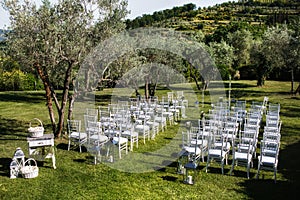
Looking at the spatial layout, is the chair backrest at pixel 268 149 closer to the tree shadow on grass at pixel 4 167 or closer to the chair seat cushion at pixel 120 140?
the chair seat cushion at pixel 120 140

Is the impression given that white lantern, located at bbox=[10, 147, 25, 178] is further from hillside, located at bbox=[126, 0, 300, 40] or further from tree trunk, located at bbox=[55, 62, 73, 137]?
hillside, located at bbox=[126, 0, 300, 40]

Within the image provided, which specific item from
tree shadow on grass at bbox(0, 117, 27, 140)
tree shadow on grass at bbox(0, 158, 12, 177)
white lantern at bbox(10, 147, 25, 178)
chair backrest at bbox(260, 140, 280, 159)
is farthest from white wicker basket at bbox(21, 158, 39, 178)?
chair backrest at bbox(260, 140, 280, 159)

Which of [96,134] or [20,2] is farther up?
[20,2]

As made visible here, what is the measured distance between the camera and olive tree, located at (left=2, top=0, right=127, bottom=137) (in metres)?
9.32

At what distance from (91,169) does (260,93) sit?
58.5ft

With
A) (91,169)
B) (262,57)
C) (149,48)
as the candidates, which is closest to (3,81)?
(149,48)

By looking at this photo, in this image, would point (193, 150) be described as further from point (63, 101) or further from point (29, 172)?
point (63, 101)

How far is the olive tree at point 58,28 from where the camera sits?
932 cm

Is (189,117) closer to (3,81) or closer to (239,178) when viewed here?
(239,178)

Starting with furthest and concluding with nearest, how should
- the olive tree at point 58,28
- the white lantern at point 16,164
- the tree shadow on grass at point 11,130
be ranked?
the tree shadow on grass at point 11,130 → the olive tree at point 58,28 → the white lantern at point 16,164

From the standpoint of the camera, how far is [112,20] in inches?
403

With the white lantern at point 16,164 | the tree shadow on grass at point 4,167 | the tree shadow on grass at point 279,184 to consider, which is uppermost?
the white lantern at point 16,164

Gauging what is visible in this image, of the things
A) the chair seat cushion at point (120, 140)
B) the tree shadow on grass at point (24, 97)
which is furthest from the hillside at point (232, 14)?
the chair seat cushion at point (120, 140)

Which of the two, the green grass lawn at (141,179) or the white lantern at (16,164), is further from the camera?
the white lantern at (16,164)
